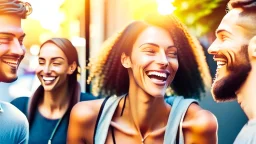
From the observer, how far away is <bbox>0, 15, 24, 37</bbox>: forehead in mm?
2500

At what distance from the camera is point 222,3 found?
8.58ft

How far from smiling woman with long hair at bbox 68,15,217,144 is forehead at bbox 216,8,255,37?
20 cm

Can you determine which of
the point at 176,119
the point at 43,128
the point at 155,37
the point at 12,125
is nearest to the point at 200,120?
the point at 176,119

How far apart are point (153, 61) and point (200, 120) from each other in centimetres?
38

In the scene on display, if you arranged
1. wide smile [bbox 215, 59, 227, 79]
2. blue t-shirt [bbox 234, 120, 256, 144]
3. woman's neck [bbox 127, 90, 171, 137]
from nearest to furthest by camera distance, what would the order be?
blue t-shirt [bbox 234, 120, 256, 144], wide smile [bbox 215, 59, 227, 79], woman's neck [bbox 127, 90, 171, 137]

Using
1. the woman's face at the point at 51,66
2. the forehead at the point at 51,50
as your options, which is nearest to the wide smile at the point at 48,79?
the woman's face at the point at 51,66

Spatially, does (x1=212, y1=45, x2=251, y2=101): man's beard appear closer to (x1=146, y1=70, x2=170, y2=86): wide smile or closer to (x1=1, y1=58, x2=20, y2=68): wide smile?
(x1=146, y1=70, x2=170, y2=86): wide smile

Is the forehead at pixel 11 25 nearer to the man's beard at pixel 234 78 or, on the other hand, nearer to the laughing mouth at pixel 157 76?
the laughing mouth at pixel 157 76

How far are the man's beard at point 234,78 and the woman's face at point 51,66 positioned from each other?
2.53 ft

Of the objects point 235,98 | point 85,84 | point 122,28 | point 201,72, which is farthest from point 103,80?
point 235,98

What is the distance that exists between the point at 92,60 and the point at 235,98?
736 millimetres

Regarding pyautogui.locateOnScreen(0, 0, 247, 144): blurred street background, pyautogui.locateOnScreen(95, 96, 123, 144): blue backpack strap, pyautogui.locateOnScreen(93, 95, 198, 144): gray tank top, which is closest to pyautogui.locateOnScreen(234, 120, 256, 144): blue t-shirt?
pyautogui.locateOnScreen(0, 0, 247, 144): blurred street background

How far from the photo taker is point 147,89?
8.19ft

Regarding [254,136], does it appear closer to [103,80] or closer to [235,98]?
[235,98]
